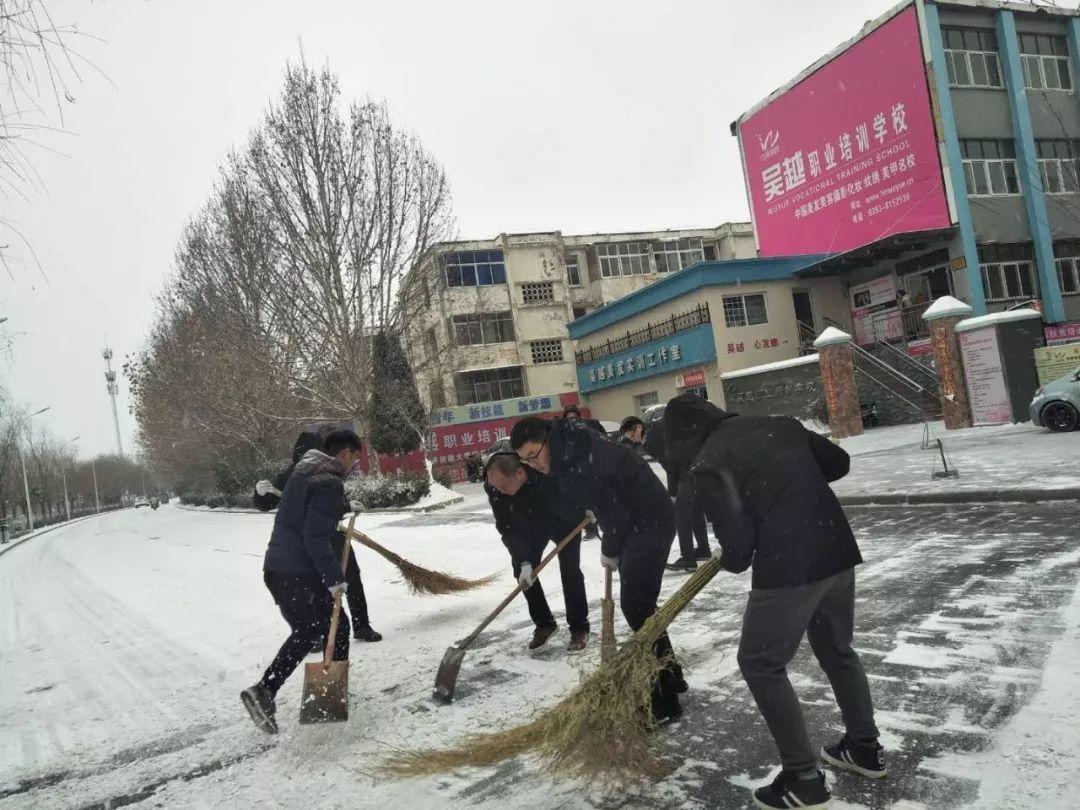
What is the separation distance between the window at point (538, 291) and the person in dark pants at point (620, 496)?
31713 mm

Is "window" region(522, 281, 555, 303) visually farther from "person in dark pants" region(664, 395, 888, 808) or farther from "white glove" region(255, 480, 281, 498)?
"person in dark pants" region(664, 395, 888, 808)

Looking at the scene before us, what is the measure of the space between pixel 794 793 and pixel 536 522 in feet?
8.25

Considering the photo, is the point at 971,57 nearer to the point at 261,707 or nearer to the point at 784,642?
the point at 784,642

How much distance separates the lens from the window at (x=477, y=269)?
3366 cm

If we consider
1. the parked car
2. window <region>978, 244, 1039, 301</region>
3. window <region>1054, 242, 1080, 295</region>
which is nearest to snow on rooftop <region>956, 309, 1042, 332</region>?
the parked car

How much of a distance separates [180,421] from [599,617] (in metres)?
31.3

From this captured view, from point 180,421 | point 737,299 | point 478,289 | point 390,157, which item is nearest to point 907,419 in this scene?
point 737,299

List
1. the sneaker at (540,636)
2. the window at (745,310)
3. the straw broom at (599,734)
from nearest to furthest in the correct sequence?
the straw broom at (599,734) → the sneaker at (540,636) → the window at (745,310)

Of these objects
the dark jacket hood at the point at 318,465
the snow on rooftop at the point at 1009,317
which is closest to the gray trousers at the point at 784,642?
the dark jacket hood at the point at 318,465

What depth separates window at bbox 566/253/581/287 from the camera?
36.0 m

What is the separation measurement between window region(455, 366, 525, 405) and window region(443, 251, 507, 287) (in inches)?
170

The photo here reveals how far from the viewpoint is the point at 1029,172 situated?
19906 mm

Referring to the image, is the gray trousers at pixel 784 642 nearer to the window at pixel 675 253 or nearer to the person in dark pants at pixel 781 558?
the person in dark pants at pixel 781 558

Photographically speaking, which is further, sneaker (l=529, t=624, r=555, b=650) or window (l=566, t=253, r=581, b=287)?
window (l=566, t=253, r=581, b=287)
